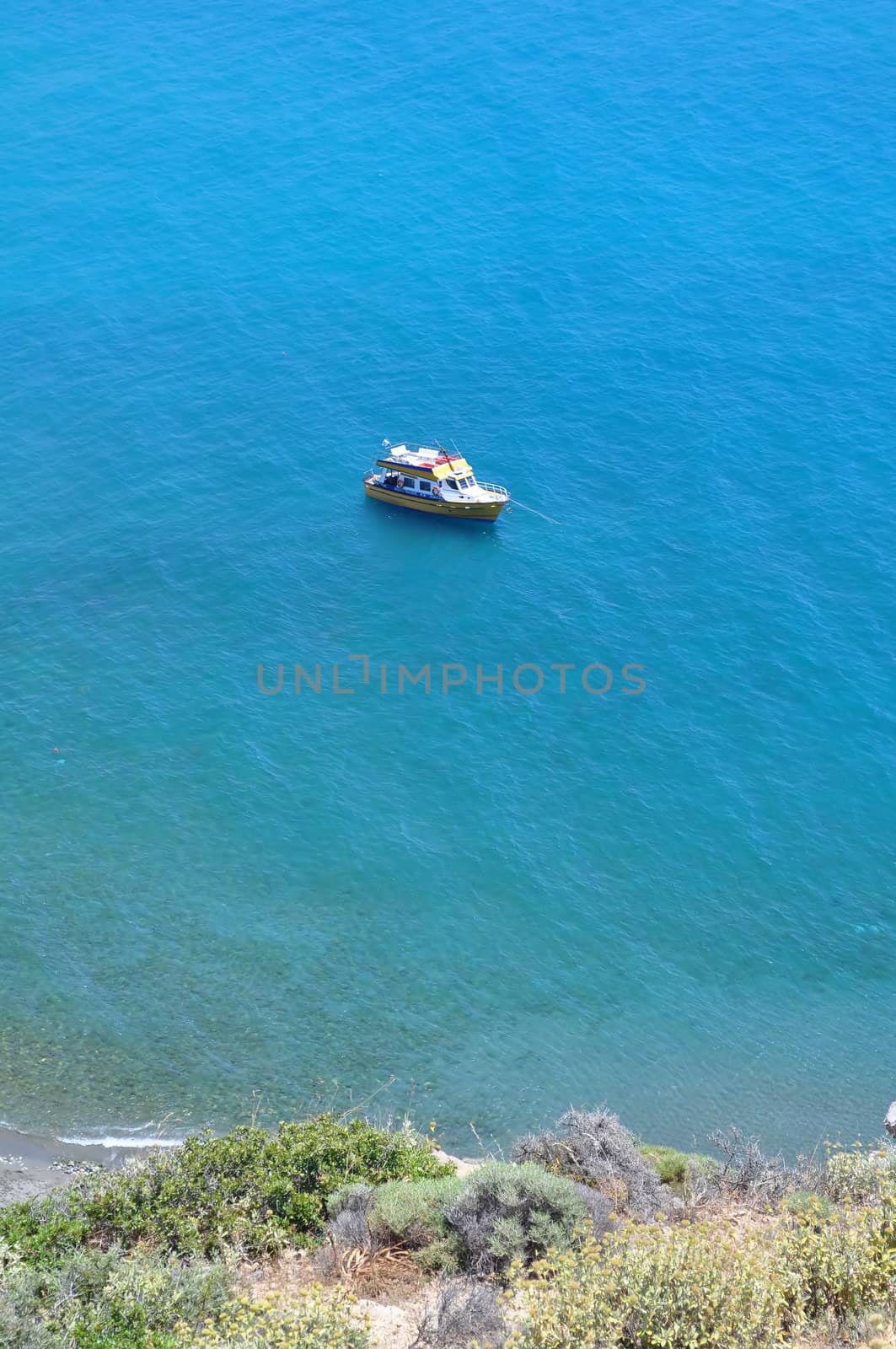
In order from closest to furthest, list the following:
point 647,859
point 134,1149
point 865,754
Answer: point 134,1149
point 647,859
point 865,754

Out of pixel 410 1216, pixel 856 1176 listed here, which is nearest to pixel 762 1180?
pixel 856 1176

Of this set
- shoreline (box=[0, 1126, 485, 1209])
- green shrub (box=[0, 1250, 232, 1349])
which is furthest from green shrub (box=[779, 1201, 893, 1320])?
shoreline (box=[0, 1126, 485, 1209])

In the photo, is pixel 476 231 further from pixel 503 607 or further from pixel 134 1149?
pixel 134 1149

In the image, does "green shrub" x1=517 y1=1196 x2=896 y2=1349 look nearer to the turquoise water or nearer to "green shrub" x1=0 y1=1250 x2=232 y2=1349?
"green shrub" x1=0 y1=1250 x2=232 y2=1349

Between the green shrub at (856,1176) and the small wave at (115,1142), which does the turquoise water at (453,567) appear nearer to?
the small wave at (115,1142)

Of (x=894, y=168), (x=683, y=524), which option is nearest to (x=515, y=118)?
(x=894, y=168)

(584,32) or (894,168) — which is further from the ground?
(584,32)

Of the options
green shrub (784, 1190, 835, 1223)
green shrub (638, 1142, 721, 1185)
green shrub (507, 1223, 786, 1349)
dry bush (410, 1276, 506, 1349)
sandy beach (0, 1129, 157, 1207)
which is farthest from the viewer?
sandy beach (0, 1129, 157, 1207)
